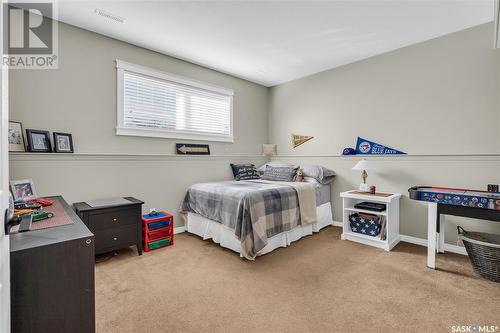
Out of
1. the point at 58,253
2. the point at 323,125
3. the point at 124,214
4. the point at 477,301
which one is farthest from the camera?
the point at 323,125

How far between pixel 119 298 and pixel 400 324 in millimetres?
2049

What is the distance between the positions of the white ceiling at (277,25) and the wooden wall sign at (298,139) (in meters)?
1.32

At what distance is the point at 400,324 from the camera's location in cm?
162

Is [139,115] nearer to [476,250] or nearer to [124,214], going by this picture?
[124,214]

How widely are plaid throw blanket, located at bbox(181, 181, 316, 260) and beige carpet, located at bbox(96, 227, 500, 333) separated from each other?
0.86ft

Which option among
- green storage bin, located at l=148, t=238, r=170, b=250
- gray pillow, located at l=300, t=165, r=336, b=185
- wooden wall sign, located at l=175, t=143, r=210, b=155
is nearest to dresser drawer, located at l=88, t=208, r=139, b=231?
green storage bin, located at l=148, t=238, r=170, b=250

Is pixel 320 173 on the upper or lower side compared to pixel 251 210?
upper

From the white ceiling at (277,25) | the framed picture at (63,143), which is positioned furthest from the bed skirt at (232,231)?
the white ceiling at (277,25)

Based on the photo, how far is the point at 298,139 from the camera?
4.56m

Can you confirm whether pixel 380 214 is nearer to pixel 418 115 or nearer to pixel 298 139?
pixel 418 115

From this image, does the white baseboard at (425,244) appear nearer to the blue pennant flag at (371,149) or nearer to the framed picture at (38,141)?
the blue pennant flag at (371,149)

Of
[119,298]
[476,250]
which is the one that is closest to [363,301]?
[476,250]

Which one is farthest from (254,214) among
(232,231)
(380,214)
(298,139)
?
(298,139)

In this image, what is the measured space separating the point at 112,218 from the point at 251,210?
148 cm
